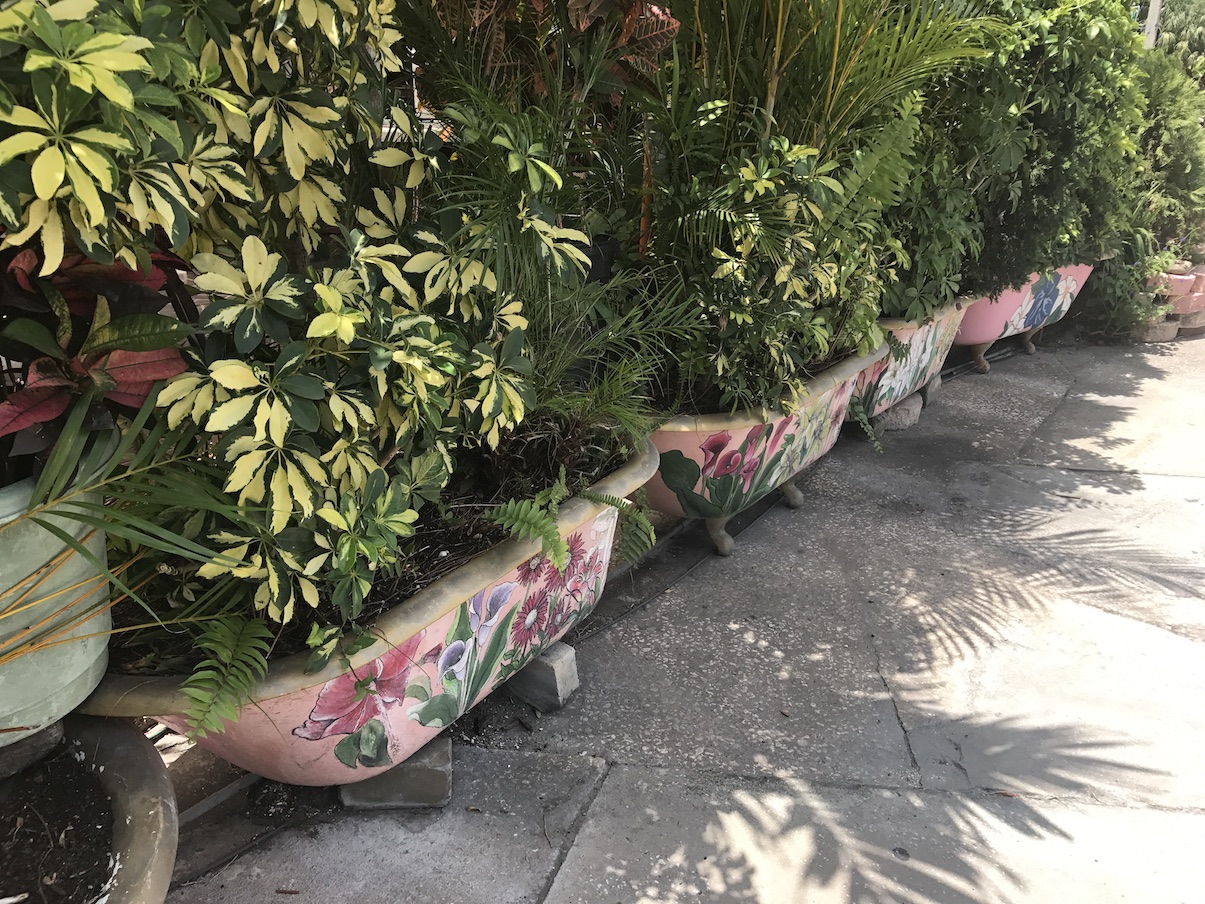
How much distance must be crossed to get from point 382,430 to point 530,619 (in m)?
0.69

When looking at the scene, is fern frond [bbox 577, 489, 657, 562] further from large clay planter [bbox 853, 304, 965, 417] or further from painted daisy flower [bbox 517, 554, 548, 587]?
large clay planter [bbox 853, 304, 965, 417]

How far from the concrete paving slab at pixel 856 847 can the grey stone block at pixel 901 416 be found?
2.14m

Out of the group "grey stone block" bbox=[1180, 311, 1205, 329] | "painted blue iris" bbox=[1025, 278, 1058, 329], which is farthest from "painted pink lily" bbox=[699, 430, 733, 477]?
"grey stone block" bbox=[1180, 311, 1205, 329]

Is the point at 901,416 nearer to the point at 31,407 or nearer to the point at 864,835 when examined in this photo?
the point at 864,835

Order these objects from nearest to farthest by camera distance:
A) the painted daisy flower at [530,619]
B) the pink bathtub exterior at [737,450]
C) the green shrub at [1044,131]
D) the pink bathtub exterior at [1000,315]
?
the painted daisy flower at [530,619] → the pink bathtub exterior at [737,450] → the green shrub at [1044,131] → the pink bathtub exterior at [1000,315]

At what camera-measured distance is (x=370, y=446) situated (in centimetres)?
136

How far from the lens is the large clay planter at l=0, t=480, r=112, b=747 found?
1.04 meters

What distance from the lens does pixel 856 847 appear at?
172 cm

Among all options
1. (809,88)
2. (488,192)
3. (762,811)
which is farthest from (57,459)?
(809,88)

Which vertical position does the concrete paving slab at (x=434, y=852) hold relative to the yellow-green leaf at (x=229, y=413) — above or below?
below

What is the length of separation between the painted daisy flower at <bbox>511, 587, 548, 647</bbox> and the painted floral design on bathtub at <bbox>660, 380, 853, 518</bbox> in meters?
0.76

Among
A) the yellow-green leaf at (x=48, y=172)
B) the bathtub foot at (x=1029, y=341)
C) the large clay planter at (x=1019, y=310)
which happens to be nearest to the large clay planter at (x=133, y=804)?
the yellow-green leaf at (x=48, y=172)

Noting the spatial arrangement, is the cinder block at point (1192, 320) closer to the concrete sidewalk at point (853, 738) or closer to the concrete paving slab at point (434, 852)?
the concrete sidewalk at point (853, 738)

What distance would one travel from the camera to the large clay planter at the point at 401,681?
4.47 feet
